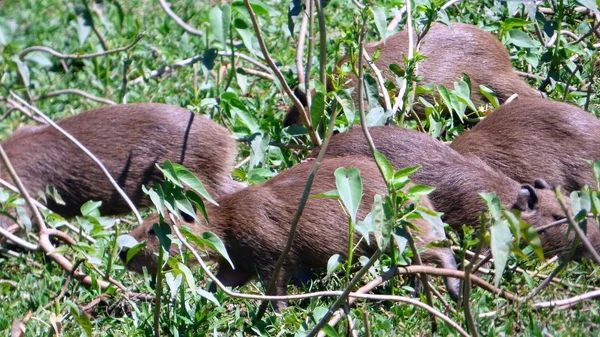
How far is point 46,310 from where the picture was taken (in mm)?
4152

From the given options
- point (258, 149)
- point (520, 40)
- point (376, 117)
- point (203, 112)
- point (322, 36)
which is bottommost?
point (203, 112)

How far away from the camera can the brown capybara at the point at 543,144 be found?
444 cm

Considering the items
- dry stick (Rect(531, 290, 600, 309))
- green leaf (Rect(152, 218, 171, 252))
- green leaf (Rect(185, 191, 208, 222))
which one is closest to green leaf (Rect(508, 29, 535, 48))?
dry stick (Rect(531, 290, 600, 309))

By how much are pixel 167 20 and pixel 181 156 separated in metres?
2.33

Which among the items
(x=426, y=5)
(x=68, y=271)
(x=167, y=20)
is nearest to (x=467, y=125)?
(x=426, y=5)

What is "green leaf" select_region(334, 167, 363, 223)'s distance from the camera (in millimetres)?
2781

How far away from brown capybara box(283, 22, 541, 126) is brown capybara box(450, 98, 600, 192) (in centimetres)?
85

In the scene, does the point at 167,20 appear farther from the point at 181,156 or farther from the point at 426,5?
the point at 426,5

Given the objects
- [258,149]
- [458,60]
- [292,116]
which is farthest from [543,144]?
[292,116]

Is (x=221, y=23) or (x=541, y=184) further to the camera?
(x=541, y=184)

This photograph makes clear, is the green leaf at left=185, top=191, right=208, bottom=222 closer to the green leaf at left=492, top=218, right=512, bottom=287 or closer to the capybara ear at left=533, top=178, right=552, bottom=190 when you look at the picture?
the green leaf at left=492, top=218, right=512, bottom=287

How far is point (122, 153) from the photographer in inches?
206

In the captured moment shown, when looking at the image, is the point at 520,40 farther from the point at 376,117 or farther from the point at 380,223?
the point at 380,223

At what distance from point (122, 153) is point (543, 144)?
2.34 metres
